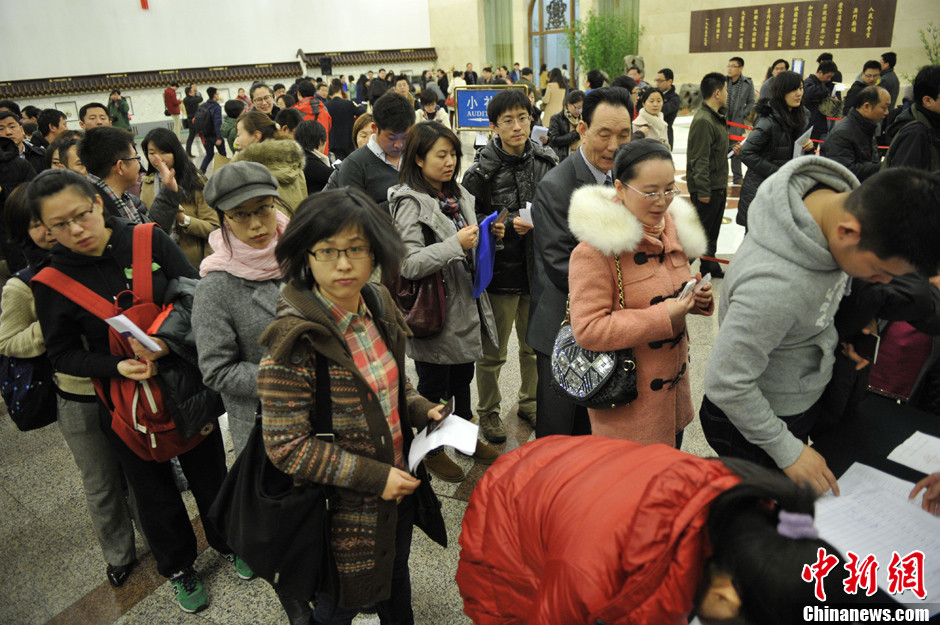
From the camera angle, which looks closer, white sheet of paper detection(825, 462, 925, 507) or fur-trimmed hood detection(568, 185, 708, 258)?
white sheet of paper detection(825, 462, 925, 507)

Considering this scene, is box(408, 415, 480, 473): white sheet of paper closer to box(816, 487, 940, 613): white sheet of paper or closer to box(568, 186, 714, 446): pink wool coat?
box(568, 186, 714, 446): pink wool coat

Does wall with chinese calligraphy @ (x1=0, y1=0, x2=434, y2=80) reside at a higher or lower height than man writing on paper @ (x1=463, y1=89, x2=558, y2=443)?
higher

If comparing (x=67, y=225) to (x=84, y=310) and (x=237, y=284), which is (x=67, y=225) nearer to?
(x=84, y=310)

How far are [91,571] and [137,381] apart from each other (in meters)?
1.15

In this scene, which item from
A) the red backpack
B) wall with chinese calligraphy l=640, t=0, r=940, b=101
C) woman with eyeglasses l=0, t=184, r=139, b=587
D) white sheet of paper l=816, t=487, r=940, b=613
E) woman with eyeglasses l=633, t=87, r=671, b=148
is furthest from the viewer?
wall with chinese calligraphy l=640, t=0, r=940, b=101

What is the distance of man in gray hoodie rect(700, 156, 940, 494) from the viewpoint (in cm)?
130

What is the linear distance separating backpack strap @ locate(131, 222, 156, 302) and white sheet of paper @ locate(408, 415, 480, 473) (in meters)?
1.14

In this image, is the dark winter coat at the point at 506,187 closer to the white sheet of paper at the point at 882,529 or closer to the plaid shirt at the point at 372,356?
→ the plaid shirt at the point at 372,356

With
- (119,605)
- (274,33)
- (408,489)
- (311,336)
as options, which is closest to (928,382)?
(408,489)

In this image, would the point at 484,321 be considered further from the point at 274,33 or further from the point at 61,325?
the point at 274,33

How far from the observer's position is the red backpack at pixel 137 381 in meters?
1.96

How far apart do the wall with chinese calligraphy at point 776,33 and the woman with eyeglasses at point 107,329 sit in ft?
53.6

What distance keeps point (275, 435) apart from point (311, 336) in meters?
0.25

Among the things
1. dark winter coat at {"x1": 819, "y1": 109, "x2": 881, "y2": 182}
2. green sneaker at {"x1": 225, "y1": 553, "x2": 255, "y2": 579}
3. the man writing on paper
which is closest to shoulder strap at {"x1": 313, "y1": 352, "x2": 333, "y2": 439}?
green sneaker at {"x1": 225, "y1": 553, "x2": 255, "y2": 579}
